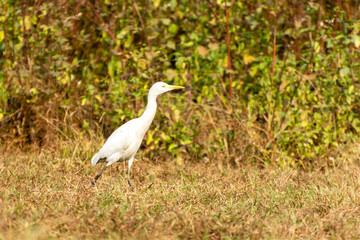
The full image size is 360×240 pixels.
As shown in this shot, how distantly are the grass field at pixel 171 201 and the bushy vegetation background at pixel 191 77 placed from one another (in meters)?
0.36

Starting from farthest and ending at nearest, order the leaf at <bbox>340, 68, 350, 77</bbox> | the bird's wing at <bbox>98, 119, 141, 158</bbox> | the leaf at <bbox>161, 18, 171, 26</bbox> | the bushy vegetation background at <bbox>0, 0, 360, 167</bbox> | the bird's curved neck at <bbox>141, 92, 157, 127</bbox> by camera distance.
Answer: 1. the leaf at <bbox>161, 18, 171, 26</bbox>
2. the bushy vegetation background at <bbox>0, 0, 360, 167</bbox>
3. the leaf at <bbox>340, 68, 350, 77</bbox>
4. the bird's curved neck at <bbox>141, 92, 157, 127</bbox>
5. the bird's wing at <bbox>98, 119, 141, 158</bbox>

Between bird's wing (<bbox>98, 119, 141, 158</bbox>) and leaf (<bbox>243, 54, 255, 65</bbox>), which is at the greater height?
bird's wing (<bbox>98, 119, 141, 158</bbox>)

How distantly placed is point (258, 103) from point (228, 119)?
415 mm

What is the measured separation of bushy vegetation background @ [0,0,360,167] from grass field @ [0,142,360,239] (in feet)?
1.20

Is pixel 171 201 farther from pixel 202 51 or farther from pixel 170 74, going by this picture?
pixel 202 51

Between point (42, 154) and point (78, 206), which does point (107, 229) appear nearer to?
point (78, 206)

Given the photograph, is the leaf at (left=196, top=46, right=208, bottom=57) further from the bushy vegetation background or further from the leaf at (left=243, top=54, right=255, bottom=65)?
the leaf at (left=243, top=54, right=255, bottom=65)

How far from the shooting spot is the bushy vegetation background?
233 inches

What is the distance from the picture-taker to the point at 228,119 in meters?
6.00

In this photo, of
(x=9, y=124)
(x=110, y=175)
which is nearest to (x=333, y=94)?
(x=110, y=175)

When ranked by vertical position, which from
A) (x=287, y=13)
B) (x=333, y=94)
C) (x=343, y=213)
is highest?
(x=287, y=13)

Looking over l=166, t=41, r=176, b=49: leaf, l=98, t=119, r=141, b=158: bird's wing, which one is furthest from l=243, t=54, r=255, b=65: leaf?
l=98, t=119, r=141, b=158: bird's wing

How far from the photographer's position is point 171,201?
4.03 metres

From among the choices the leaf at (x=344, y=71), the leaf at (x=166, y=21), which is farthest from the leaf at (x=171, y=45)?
the leaf at (x=344, y=71)
